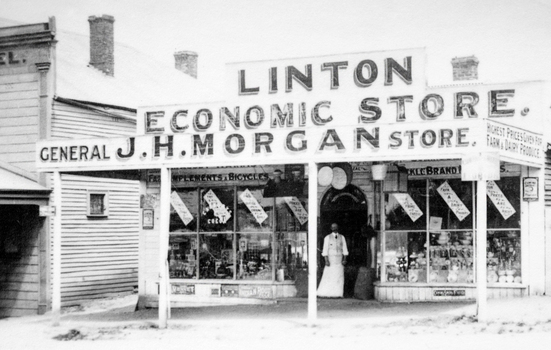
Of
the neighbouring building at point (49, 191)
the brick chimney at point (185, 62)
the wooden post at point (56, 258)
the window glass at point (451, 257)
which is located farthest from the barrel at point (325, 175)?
the brick chimney at point (185, 62)

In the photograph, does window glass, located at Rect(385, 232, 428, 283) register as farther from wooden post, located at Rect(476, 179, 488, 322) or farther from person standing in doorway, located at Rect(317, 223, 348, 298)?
wooden post, located at Rect(476, 179, 488, 322)

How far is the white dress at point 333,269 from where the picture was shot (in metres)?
16.0

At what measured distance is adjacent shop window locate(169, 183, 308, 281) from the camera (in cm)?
1653

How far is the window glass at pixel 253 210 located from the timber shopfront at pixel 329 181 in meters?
0.02

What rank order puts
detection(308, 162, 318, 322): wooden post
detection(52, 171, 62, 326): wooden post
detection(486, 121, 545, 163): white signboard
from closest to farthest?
1. detection(486, 121, 545, 163): white signboard
2. detection(308, 162, 318, 322): wooden post
3. detection(52, 171, 62, 326): wooden post

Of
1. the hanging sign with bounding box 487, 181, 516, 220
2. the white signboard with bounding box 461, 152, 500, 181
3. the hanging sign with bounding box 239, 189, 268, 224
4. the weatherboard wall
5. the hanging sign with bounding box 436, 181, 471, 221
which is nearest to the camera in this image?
the white signboard with bounding box 461, 152, 500, 181

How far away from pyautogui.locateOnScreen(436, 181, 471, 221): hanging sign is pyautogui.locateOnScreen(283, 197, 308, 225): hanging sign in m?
3.12

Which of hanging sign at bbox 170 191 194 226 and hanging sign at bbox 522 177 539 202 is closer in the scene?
hanging sign at bbox 522 177 539 202

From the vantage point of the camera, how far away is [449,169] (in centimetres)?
1524

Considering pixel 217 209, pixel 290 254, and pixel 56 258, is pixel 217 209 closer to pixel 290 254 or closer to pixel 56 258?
pixel 290 254

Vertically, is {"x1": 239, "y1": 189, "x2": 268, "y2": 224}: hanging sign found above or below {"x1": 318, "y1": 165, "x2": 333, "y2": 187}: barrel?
below

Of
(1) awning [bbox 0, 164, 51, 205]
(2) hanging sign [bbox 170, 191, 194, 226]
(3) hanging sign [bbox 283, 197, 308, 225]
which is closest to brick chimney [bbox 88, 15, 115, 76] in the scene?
(1) awning [bbox 0, 164, 51, 205]

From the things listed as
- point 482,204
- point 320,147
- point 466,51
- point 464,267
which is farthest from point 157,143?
point 466,51

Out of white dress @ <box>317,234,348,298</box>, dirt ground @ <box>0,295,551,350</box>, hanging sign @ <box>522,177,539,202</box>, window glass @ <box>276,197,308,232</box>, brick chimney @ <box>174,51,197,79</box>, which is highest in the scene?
brick chimney @ <box>174,51,197,79</box>
